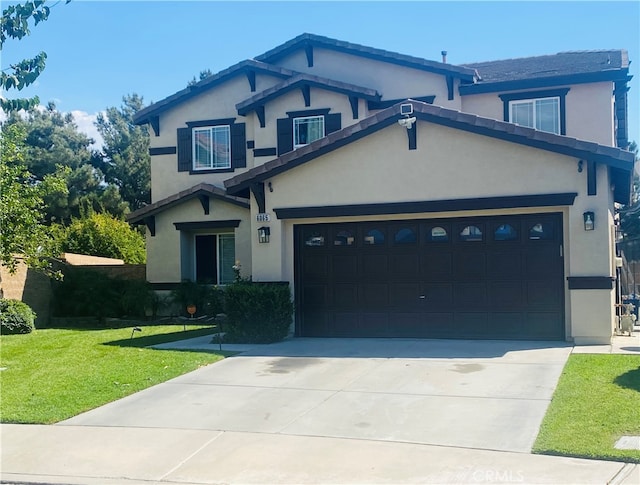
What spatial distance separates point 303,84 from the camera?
1967 centimetres

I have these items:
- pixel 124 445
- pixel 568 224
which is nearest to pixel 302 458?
pixel 124 445

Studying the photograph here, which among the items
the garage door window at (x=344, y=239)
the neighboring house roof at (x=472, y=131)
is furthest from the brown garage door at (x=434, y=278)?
the neighboring house roof at (x=472, y=131)

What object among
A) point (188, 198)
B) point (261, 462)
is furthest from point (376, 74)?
point (261, 462)

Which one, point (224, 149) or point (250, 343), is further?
point (224, 149)

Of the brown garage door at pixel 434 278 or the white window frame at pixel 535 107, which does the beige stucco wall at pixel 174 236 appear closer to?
the brown garage door at pixel 434 278

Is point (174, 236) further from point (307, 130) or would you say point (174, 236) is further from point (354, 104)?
point (354, 104)

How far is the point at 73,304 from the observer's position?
21.1 meters

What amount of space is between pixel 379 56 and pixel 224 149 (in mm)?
5643

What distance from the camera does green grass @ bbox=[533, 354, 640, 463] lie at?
6590 mm

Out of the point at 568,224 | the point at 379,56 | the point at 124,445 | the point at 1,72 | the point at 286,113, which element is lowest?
the point at 124,445

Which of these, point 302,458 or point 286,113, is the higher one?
point 286,113

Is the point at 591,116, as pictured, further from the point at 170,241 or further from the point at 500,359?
the point at 170,241

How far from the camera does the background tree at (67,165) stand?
40.1 metres
